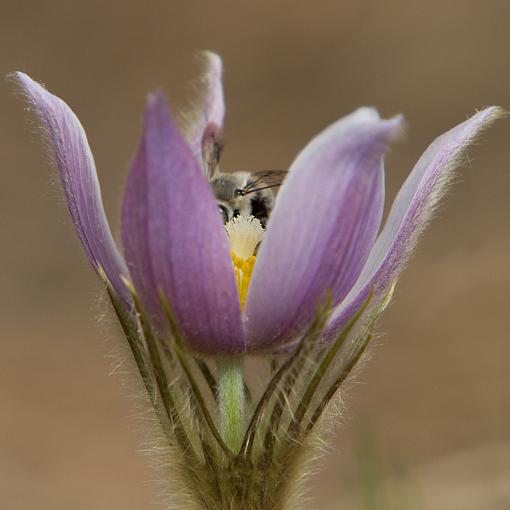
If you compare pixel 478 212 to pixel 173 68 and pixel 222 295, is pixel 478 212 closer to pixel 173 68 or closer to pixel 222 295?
pixel 173 68

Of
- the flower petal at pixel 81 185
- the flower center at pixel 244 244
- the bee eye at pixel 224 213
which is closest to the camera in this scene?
the flower petal at pixel 81 185

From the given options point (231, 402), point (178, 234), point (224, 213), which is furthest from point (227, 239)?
point (224, 213)

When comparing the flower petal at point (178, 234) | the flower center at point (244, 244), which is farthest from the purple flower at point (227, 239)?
the flower center at point (244, 244)

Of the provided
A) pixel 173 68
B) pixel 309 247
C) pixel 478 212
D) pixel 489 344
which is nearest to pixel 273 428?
pixel 309 247

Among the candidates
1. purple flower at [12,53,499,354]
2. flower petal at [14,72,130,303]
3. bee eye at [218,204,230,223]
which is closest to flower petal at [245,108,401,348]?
purple flower at [12,53,499,354]

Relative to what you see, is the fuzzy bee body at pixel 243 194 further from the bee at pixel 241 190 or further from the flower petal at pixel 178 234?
the flower petal at pixel 178 234

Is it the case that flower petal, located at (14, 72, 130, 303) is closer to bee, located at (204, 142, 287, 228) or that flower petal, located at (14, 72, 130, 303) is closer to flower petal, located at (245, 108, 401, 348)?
flower petal, located at (245, 108, 401, 348)
